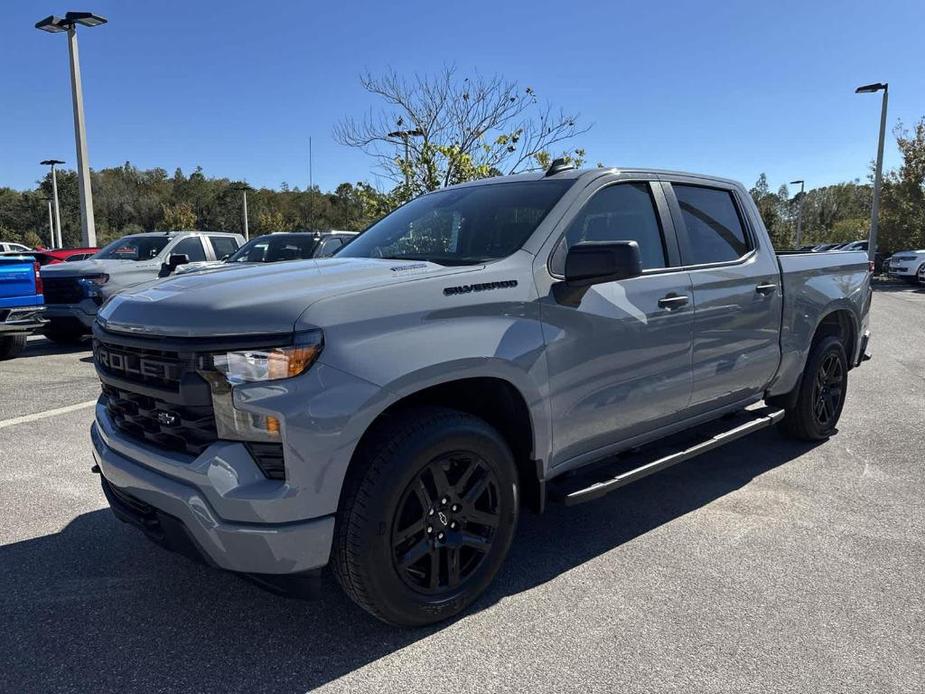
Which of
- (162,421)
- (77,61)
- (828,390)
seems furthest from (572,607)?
(77,61)

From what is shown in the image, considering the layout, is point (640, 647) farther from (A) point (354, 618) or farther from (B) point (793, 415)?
(B) point (793, 415)

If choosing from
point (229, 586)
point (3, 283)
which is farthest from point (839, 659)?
point (3, 283)

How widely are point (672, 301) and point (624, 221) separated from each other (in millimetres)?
484

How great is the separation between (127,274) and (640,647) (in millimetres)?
9838

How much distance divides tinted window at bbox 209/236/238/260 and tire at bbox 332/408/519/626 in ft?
33.5

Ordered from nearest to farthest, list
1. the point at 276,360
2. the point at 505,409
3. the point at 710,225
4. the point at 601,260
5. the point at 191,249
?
1. the point at 276,360
2. the point at 601,260
3. the point at 505,409
4. the point at 710,225
5. the point at 191,249

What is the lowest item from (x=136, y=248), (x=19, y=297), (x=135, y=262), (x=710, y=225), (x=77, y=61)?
(x=19, y=297)

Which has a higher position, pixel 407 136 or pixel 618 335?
pixel 407 136

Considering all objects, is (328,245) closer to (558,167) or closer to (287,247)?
(287,247)

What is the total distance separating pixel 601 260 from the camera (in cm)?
286

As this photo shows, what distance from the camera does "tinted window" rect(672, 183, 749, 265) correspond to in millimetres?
3969

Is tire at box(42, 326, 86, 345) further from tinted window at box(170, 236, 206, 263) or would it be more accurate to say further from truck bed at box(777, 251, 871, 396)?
truck bed at box(777, 251, 871, 396)

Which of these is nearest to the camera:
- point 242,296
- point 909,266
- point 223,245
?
point 242,296

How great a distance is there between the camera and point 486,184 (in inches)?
152
